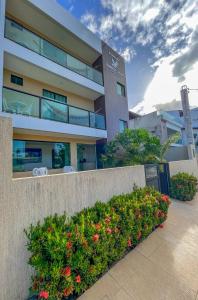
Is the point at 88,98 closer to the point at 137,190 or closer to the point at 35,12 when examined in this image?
the point at 35,12

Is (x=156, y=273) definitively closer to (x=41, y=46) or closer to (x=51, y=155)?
(x=51, y=155)

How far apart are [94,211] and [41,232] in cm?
161

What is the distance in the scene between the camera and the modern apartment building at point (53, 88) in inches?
305

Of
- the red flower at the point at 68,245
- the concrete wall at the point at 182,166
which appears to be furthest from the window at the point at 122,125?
the red flower at the point at 68,245

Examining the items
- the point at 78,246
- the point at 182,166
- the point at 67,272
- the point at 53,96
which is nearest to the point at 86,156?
the point at 53,96

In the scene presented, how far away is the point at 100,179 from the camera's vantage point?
4879mm

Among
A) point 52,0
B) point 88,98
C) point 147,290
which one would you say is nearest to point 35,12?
point 52,0

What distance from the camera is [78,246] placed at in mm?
2834

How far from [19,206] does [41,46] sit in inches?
370

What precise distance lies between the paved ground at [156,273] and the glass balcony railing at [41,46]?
10.3m

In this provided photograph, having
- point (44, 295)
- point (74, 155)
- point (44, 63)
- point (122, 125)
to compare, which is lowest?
point (44, 295)

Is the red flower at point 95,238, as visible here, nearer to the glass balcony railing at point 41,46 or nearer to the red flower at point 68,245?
the red flower at point 68,245

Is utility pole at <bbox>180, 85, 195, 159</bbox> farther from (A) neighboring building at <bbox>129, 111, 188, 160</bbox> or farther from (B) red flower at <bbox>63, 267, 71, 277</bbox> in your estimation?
(B) red flower at <bbox>63, 267, 71, 277</bbox>

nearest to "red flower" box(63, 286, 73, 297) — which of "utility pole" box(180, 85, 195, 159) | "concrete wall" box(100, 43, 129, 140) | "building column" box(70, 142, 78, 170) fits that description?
"building column" box(70, 142, 78, 170)
